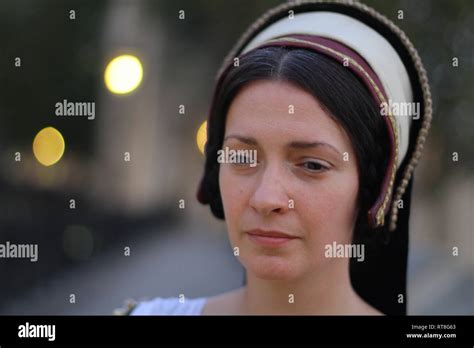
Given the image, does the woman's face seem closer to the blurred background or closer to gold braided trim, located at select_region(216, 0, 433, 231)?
gold braided trim, located at select_region(216, 0, 433, 231)

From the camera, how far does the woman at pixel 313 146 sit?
2.24m

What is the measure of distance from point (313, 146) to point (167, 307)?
3.38 ft

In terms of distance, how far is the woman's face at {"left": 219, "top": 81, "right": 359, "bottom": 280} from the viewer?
2.23 meters

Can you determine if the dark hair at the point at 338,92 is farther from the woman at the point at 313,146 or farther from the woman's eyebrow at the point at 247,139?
the woman's eyebrow at the point at 247,139

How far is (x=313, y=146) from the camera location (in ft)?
7.30

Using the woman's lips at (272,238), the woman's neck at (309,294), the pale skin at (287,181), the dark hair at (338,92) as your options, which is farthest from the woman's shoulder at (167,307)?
the dark hair at (338,92)

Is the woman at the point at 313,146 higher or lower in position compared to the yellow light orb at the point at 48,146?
lower

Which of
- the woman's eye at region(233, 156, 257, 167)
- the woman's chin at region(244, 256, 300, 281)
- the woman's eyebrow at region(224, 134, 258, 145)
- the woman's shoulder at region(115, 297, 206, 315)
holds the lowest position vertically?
the woman's shoulder at region(115, 297, 206, 315)

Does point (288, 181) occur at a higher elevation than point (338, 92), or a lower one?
lower

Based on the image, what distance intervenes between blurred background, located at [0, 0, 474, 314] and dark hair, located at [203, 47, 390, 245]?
240 centimetres

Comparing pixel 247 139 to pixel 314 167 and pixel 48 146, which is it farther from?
pixel 48 146

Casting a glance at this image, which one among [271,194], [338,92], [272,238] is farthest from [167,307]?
[338,92]

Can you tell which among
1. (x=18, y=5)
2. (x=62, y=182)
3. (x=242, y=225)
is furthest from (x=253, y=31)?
(x=62, y=182)

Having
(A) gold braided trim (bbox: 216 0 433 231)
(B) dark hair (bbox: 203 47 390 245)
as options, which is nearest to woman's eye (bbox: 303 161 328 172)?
(B) dark hair (bbox: 203 47 390 245)
